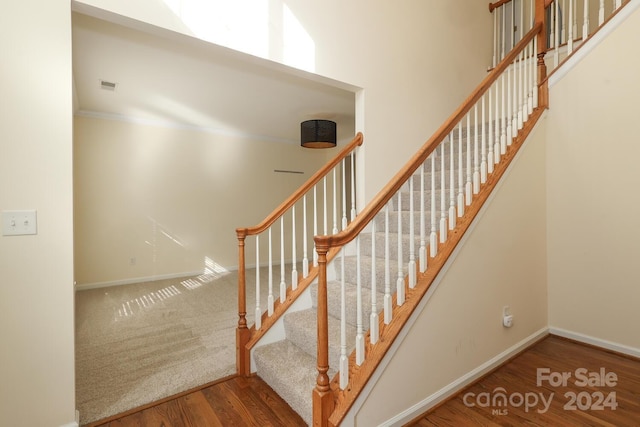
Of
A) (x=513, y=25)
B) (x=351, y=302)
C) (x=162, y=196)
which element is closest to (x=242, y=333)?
(x=351, y=302)

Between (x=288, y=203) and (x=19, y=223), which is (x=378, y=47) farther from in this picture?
(x=19, y=223)

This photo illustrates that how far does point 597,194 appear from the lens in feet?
8.34

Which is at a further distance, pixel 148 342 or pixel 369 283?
pixel 148 342

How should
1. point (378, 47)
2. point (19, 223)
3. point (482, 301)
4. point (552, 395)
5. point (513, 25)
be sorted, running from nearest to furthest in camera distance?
point (19, 223) → point (552, 395) → point (482, 301) → point (378, 47) → point (513, 25)

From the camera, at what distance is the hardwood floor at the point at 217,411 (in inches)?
65.8

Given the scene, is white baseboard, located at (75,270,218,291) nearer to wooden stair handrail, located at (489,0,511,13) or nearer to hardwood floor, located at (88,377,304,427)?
hardwood floor, located at (88,377,304,427)

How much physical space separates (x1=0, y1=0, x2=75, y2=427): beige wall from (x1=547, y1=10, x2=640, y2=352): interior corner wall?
11.6 feet

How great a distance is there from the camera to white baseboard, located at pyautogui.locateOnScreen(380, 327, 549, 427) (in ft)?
5.44

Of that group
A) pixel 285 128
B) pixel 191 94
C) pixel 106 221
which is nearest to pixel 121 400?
pixel 191 94

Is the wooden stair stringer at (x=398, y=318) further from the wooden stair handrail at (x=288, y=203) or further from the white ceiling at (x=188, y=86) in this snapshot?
the white ceiling at (x=188, y=86)

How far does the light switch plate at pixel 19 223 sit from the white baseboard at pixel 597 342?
3802 mm

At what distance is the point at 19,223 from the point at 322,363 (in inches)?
59.7

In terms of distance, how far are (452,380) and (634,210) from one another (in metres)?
1.96

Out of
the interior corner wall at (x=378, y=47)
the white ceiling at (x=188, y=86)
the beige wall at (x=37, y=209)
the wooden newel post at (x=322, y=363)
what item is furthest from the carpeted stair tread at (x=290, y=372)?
the white ceiling at (x=188, y=86)
